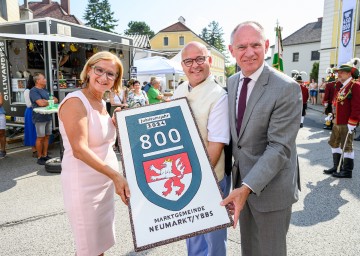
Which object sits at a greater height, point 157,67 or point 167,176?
point 157,67

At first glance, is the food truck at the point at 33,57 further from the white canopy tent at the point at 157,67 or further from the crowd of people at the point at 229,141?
the crowd of people at the point at 229,141

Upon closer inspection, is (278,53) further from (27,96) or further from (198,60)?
(27,96)

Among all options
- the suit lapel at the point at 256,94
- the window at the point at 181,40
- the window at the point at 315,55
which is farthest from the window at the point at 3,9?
the window at the point at 315,55

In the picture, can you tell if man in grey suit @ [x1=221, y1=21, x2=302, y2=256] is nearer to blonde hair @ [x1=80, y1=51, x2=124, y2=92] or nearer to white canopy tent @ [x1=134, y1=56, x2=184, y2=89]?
blonde hair @ [x1=80, y1=51, x2=124, y2=92]

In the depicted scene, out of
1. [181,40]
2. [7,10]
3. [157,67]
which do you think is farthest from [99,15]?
[157,67]

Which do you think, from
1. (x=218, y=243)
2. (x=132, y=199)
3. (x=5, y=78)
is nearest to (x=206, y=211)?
(x=132, y=199)

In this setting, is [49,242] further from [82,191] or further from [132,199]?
[132,199]

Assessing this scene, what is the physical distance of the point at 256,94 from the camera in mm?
1755

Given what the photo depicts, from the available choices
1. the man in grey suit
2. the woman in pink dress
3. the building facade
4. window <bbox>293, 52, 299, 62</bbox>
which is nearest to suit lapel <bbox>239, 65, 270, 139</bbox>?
the man in grey suit

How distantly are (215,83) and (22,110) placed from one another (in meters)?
7.56

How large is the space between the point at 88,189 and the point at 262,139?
1258 millimetres

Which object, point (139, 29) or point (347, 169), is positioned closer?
point (347, 169)

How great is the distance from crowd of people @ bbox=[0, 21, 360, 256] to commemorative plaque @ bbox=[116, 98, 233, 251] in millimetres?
98

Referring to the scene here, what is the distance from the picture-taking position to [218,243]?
2.23 m
